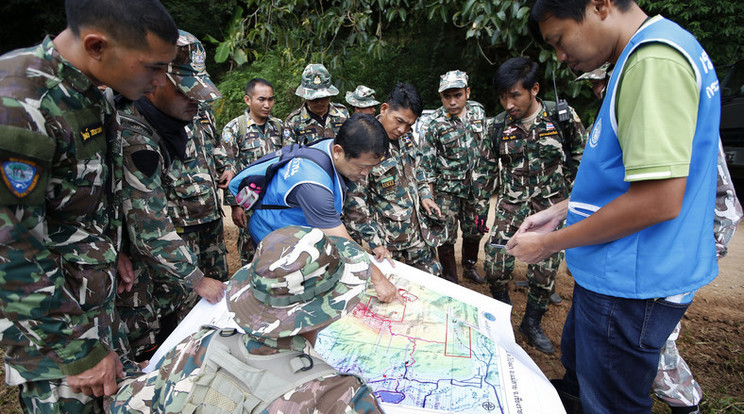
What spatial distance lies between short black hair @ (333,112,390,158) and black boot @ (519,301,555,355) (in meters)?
1.74

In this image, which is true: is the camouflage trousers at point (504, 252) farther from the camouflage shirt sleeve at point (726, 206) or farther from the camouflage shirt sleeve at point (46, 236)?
the camouflage shirt sleeve at point (46, 236)

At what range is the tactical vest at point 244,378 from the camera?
1000 mm

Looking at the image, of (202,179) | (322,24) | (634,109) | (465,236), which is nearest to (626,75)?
(634,109)

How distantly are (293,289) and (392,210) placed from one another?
6.97ft

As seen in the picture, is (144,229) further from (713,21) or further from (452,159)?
(713,21)

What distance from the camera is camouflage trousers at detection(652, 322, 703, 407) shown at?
1.69 m

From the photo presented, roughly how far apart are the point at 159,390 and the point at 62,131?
769mm

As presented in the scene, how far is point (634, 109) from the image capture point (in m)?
1.09

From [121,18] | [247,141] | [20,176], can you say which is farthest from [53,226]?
[247,141]

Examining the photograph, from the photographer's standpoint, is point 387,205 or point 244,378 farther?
point 387,205

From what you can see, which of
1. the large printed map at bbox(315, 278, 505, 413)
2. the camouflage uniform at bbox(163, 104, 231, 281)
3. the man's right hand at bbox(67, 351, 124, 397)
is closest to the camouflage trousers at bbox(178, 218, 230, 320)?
the camouflage uniform at bbox(163, 104, 231, 281)

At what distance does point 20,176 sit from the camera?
105cm

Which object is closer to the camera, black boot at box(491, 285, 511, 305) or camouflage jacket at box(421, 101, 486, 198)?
black boot at box(491, 285, 511, 305)

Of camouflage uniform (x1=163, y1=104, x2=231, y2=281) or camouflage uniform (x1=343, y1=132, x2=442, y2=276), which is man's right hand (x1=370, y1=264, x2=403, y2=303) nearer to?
camouflage uniform (x1=343, y1=132, x2=442, y2=276)
